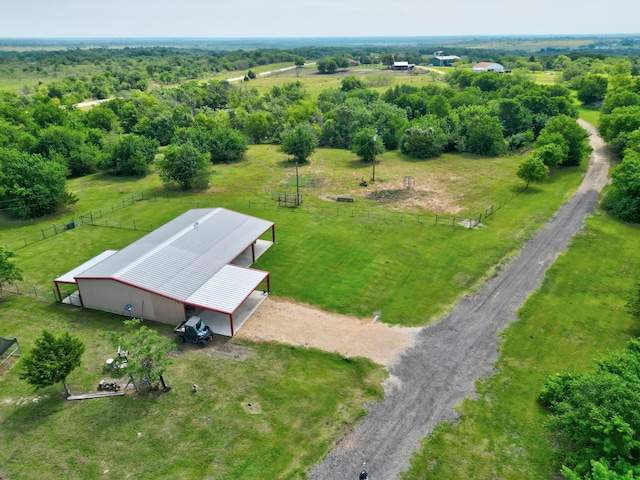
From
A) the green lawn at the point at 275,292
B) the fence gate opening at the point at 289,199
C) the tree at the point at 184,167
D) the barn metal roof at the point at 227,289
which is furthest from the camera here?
the tree at the point at 184,167

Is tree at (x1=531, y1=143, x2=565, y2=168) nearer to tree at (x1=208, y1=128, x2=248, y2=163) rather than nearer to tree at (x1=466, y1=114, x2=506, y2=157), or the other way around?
tree at (x1=466, y1=114, x2=506, y2=157)

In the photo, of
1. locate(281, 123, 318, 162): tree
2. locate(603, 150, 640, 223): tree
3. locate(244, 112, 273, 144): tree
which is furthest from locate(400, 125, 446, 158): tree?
locate(603, 150, 640, 223): tree

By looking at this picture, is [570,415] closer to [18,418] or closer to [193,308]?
[193,308]

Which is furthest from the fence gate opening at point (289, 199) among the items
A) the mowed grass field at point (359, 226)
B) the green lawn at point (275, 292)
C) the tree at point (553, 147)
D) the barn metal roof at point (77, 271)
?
the tree at point (553, 147)

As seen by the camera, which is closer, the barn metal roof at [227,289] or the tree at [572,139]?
the barn metal roof at [227,289]

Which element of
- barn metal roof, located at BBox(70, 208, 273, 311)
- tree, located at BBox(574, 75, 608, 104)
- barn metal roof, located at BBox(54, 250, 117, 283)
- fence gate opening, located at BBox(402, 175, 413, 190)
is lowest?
fence gate opening, located at BBox(402, 175, 413, 190)

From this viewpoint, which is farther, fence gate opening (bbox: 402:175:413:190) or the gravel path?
fence gate opening (bbox: 402:175:413:190)

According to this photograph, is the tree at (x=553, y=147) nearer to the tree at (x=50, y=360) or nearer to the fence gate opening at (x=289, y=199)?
the fence gate opening at (x=289, y=199)
